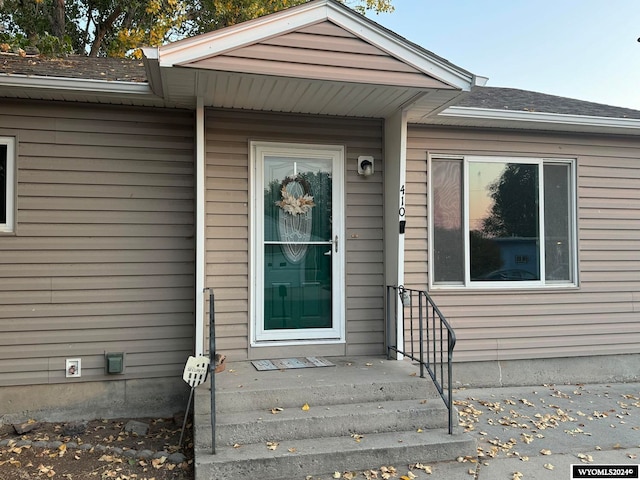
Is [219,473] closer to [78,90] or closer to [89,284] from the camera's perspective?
[89,284]

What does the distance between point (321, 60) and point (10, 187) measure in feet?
9.28

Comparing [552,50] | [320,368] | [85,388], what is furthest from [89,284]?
[552,50]

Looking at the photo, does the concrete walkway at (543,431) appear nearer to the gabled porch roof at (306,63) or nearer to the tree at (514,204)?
the tree at (514,204)

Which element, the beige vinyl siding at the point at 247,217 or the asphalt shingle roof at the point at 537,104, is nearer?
the beige vinyl siding at the point at 247,217

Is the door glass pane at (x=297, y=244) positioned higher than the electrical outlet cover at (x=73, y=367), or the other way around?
the door glass pane at (x=297, y=244)

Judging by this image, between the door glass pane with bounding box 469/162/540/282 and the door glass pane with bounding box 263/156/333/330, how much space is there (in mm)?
1574

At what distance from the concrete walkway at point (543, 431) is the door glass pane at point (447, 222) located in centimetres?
120

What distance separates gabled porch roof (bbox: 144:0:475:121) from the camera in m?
3.21

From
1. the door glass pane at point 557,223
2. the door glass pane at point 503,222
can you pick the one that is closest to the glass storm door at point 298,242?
the door glass pane at point 503,222

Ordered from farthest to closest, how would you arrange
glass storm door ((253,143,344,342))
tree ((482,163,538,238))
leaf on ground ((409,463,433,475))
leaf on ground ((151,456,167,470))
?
tree ((482,163,538,238)) → glass storm door ((253,143,344,342)) → leaf on ground ((151,456,167,470)) → leaf on ground ((409,463,433,475))

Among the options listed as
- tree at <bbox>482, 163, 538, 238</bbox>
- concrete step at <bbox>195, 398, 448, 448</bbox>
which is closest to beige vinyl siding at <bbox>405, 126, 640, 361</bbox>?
tree at <bbox>482, 163, 538, 238</bbox>

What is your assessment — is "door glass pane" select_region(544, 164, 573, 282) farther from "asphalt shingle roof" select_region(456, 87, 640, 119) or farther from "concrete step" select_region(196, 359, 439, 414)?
"concrete step" select_region(196, 359, 439, 414)

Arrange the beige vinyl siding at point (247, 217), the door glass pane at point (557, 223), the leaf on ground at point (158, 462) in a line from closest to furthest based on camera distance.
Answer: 1. the leaf on ground at point (158, 462)
2. the beige vinyl siding at point (247, 217)
3. the door glass pane at point (557, 223)

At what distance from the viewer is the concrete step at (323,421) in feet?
10.1
